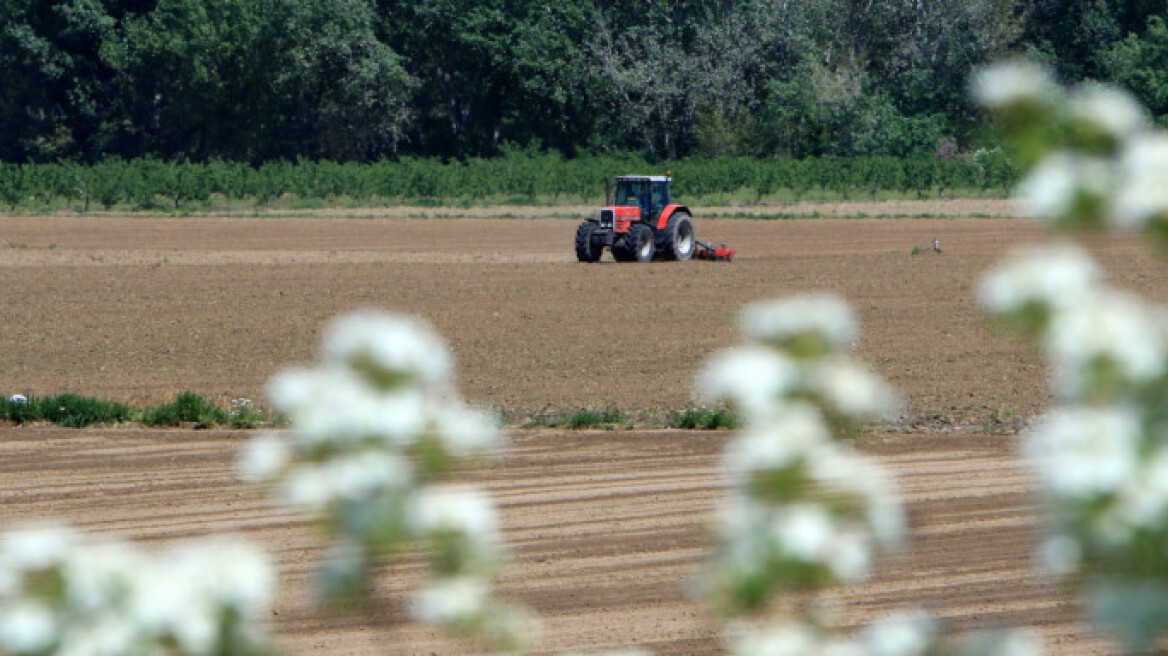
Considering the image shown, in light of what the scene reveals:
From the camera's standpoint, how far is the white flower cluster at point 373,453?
1.81 meters

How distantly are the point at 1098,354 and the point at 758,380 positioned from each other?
14.9 inches

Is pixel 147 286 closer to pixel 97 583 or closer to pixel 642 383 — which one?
pixel 642 383

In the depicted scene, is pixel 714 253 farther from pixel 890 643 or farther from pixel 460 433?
pixel 460 433

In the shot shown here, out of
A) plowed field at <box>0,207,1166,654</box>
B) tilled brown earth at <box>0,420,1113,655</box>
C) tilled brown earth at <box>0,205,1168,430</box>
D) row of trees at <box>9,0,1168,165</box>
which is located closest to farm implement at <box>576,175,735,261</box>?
tilled brown earth at <box>0,205,1168,430</box>

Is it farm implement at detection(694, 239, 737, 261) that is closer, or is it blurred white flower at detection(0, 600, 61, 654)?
blurred white flower at detection(0, 600, 61, 654)

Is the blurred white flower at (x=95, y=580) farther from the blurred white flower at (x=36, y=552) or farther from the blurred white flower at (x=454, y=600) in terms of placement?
the blurred white flower at (x=454, y=600)

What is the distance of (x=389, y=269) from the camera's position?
34000 mm

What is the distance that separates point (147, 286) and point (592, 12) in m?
62.6

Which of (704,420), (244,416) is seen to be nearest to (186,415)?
(244,416)

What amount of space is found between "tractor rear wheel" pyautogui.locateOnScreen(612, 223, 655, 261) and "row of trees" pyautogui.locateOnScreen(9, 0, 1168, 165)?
45080 mm

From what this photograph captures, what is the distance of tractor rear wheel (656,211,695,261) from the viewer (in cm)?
3512

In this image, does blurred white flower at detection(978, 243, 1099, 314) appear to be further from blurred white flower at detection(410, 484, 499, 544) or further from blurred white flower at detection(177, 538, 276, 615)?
blurred white flower at detection(177, 538, 276, 615)

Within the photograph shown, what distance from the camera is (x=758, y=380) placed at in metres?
1.76

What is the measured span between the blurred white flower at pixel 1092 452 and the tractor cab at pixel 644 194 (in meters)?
33.5
